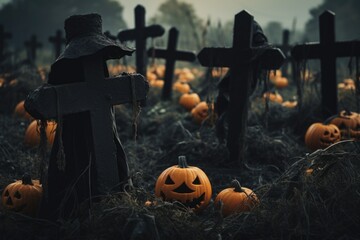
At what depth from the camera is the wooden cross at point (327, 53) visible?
7.37 metres

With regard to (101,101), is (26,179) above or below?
below

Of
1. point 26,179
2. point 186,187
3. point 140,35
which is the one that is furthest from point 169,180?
point 140,35

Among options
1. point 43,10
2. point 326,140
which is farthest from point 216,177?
point 43,10

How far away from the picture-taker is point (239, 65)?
5.87 m

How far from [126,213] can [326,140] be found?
430 centimetres

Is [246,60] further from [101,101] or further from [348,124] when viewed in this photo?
[101,101]

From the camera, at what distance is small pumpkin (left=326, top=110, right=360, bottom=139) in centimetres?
698

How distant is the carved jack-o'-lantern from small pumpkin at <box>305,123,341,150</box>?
288 centimetres

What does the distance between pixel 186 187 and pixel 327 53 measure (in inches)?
173

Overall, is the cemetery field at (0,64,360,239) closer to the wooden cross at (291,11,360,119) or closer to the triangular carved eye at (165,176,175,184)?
the triangular carved eye at (165,176,175,184)

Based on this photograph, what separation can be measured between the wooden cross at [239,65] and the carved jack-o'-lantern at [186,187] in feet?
5.18

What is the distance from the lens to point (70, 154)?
12.8ft

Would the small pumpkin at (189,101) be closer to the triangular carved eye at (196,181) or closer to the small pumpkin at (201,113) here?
the small pumpkin at (201,113)

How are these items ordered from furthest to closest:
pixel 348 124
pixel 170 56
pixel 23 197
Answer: pixel 170 56 → pixel 348 124 → pixel 23 197
